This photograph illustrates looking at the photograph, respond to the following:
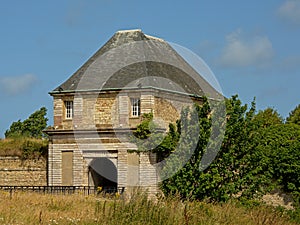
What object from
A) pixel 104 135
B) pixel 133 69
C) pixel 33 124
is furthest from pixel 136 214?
Answer: pixel 33 124

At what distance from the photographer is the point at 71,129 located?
32250mm

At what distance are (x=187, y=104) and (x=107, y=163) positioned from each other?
5.46 meters

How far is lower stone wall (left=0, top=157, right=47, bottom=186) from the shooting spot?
3384cm

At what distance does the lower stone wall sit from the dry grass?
17942mm

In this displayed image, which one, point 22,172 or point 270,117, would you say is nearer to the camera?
point 22,172

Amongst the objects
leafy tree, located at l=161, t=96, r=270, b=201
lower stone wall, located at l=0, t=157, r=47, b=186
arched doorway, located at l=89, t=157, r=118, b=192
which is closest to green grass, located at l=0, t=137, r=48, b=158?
lower stone wall, located at l=0, t=157, r=47, b=186

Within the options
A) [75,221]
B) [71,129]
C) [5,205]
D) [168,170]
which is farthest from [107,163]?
[75,221]

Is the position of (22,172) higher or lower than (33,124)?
lower

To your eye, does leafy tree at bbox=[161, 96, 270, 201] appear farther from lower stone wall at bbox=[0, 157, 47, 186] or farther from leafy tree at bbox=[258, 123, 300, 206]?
lower stone wall at bbox=[0, 157, 47, 186]

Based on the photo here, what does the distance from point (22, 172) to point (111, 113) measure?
646 cm

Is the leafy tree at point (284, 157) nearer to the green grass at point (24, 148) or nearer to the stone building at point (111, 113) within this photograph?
the stone building at point (111, 113)

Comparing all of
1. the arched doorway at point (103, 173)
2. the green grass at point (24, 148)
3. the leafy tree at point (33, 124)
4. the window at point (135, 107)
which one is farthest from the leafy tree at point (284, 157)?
the leafy tree at point (33, 124)

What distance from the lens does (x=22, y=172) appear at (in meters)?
34.2

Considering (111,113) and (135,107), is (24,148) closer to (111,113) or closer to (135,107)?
(111,113)
